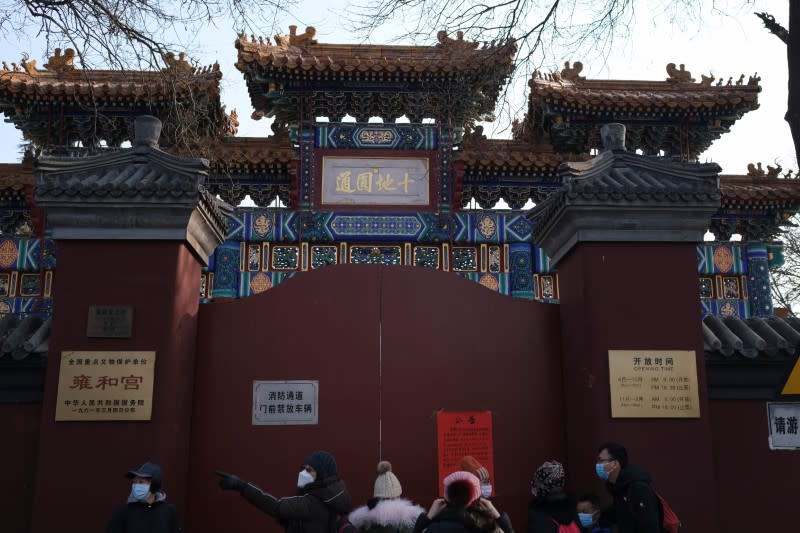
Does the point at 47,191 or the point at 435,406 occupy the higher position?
the point at 47,191

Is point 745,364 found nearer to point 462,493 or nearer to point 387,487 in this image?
point 387,487

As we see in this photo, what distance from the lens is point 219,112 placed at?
Answer: 48.5 feet

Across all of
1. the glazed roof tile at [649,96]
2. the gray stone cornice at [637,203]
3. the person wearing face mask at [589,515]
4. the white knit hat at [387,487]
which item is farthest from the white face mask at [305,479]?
the glazed roof tile at [649,96]

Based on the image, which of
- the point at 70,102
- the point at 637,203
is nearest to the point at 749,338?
the point at 637,203

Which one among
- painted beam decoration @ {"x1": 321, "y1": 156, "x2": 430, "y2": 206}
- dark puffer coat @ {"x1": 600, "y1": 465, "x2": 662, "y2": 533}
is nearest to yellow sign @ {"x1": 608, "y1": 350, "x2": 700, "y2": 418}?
dark puffer coat @ {"x1": 600, "y1": 465, "x2": 662, "y2": 533}

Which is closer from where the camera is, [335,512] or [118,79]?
[335,512]

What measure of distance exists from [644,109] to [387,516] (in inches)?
469

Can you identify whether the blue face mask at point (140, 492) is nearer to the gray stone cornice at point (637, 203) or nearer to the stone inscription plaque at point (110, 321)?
the stone inscription plaque at point (110, 321)

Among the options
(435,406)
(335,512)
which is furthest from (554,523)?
(435,406)

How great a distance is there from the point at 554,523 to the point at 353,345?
228cm

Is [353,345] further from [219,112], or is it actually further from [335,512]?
[219,112]

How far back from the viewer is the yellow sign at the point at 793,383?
4.44 meters

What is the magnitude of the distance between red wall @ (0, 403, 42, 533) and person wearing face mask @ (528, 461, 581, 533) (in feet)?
10.7

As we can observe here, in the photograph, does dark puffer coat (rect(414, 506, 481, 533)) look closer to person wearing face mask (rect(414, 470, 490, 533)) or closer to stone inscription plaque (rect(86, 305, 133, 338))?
person wearing face mask (rect(414, 470, 490, 533))
